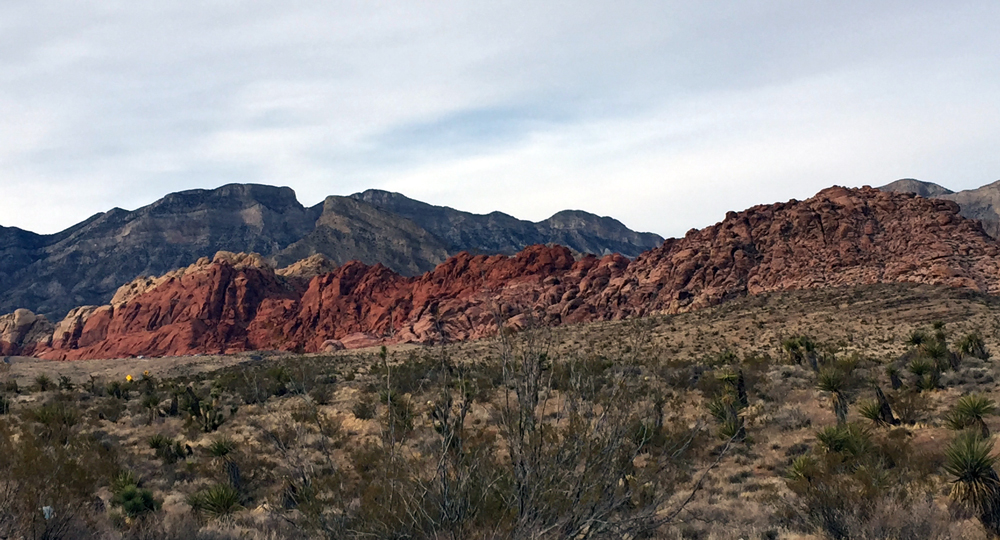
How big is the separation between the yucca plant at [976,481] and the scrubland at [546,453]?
29mm

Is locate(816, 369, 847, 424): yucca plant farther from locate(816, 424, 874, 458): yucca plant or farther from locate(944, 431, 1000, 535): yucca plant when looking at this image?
locate(944, 431, 1000, 535): yucca plant

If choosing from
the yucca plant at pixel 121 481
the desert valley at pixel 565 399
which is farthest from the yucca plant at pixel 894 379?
the yucca plant at pixel 121 481

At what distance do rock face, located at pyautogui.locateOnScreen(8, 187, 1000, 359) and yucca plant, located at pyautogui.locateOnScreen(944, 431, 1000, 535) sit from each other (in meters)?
20.4

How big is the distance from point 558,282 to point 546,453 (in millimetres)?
71510

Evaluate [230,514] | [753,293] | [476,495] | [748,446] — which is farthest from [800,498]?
[753,293]

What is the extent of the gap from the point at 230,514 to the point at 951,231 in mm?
63869

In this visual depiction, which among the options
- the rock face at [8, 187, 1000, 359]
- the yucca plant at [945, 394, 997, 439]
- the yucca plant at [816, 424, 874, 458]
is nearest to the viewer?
the yucca plant at [816, 424, 874, 458]

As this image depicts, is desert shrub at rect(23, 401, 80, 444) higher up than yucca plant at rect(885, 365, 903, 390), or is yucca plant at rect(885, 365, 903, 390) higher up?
desert shrub at rect(23, 401, 80, 444)

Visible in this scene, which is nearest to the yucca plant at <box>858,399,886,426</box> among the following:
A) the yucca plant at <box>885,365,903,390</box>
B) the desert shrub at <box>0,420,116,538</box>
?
the yucca plant at <box>885,365,903,390</box>

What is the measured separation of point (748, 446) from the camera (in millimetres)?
14977

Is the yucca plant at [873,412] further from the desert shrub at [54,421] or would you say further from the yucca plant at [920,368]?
the desert shrub at [54,421]

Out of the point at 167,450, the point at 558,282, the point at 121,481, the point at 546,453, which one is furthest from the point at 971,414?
the point at 558,282

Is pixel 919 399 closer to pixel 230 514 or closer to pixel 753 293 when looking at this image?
pixel 230 514

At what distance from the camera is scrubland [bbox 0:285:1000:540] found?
558 cm
